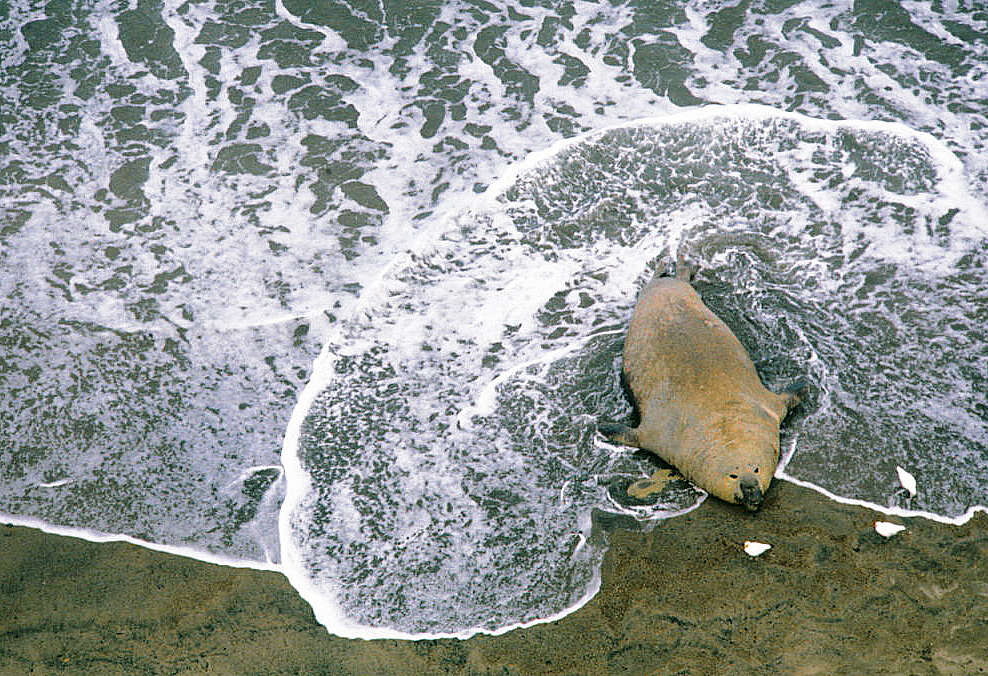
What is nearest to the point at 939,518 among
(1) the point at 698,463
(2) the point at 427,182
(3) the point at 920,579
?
(3) the point at 920,579

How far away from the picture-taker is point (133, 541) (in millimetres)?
4512

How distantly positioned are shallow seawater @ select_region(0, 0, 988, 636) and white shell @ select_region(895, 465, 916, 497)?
0.15ft

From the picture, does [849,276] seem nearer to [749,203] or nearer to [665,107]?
[749,203]

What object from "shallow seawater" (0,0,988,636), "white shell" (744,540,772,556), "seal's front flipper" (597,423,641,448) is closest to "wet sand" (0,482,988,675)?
"white shell" (744,540,772,556)

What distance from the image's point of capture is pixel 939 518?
4234 millimetres

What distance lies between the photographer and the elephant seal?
431cm

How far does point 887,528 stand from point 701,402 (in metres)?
1.06

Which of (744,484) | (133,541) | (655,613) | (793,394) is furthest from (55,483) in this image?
(793,394)

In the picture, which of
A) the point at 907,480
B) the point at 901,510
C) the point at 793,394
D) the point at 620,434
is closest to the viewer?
the point at 901,510

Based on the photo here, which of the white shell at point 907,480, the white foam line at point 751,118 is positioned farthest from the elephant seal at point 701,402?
the white foam line at point 751,118

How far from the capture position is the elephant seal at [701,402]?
170 inches

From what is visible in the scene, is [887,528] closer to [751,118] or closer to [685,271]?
[685,271]

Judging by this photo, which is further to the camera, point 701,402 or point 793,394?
point 793,394

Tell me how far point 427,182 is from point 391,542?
3412 millimetres
